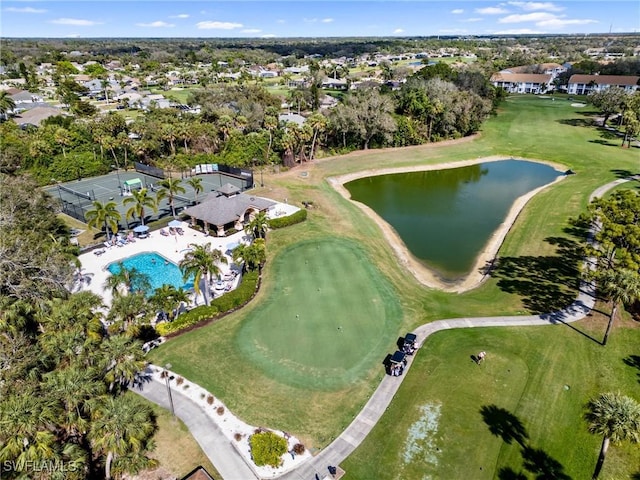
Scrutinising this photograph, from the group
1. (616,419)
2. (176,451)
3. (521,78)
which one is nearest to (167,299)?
(176,451)

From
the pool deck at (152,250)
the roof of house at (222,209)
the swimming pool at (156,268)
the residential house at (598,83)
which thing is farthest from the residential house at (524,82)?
the swimming pool at (156,268)

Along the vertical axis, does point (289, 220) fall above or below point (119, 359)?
below

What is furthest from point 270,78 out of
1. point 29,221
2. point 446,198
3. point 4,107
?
point 29,221

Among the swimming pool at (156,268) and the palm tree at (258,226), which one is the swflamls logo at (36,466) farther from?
the palm tree at (258,226)

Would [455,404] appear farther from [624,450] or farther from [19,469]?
[19,469]

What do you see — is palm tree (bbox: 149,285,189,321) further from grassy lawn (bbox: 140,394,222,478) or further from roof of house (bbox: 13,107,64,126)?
roof of house (bbox: 13,107,64,126)

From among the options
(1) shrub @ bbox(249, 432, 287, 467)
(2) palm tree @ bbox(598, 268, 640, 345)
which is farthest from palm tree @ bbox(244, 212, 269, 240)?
(2) palm tree @ bbox(598, 268, 640, 345)

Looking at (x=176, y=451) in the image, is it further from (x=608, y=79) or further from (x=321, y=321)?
(x=608, y=79)
